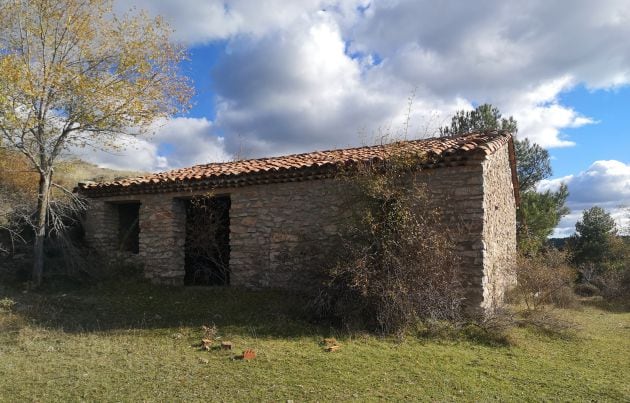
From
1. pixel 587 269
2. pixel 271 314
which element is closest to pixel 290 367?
pixel 271 314

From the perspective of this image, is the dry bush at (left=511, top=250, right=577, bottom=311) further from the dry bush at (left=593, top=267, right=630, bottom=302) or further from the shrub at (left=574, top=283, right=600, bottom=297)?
the shrub at (left=574, top=283, right=600, bottom=297)

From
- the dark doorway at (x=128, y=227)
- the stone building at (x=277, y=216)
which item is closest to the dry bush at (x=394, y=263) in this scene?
the stone building at (x=277, y=216)

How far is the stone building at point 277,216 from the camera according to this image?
8.28 metres

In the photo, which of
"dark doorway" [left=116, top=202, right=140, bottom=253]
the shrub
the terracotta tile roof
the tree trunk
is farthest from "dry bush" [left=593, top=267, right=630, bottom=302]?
the tree trunk

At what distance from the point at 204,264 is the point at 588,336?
331 inches

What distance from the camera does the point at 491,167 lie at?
A: 9578 millimetres

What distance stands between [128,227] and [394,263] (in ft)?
27.1

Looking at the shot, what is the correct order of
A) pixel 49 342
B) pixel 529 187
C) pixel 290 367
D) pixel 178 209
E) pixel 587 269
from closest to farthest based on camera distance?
1. pixel 290 367
2. pixel 49 342
3. pixel 178 209
4. pixel 587 269
5. pixel 529 187

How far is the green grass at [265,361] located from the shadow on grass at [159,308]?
4 cm

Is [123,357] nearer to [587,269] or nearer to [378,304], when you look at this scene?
[378,304]

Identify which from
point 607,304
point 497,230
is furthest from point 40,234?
point 607,304

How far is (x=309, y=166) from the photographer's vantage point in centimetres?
936

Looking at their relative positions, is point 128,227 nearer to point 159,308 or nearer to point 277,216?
point 159,308

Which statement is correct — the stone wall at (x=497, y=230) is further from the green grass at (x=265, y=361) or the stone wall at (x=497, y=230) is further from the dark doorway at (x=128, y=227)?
the dark doorway at (x=128, y=227)
